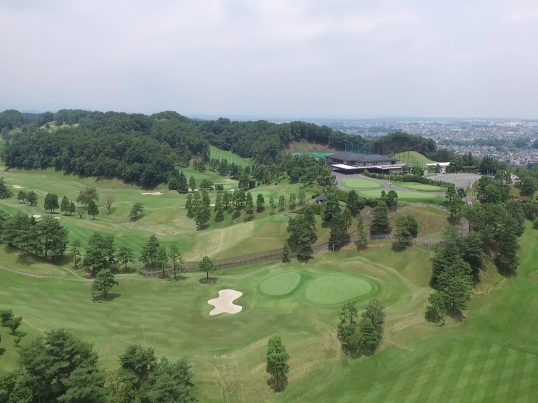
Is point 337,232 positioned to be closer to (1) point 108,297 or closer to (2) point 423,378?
(2) point 423,378

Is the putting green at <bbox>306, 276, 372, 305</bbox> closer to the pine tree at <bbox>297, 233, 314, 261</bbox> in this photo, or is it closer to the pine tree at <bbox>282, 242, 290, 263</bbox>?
the pine tree at <bbox>297, 233, 314, 261</bbox>

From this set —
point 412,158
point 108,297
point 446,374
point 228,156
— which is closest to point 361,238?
point 446,374

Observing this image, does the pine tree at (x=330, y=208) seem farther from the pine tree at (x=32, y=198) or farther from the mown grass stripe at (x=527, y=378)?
the pine tree at (x=32, y=198)

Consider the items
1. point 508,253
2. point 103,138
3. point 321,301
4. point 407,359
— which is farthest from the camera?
point 103,138

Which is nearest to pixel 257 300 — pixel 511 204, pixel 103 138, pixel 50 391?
pixel 50 391

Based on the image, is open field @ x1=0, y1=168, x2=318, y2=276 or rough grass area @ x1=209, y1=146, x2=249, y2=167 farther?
rough grass area @ x1=209, y1=146, x2=249, y2=167

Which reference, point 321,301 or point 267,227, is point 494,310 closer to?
point 321,301

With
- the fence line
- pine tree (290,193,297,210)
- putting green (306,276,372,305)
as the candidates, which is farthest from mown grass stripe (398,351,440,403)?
pine tree (290,193,297,210)
